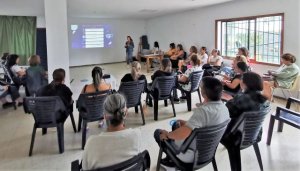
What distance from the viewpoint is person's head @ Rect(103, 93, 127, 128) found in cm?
165

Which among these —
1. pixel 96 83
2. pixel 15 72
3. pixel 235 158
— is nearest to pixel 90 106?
pixel 96 83

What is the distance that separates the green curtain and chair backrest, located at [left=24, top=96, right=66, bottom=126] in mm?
8377

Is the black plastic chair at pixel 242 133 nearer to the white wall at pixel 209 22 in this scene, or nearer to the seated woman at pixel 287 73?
the seated woman at pixel 287 73

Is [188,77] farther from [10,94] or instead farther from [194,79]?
[10,94]

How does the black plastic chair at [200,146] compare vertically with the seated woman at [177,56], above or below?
below

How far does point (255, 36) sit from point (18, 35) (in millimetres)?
8782

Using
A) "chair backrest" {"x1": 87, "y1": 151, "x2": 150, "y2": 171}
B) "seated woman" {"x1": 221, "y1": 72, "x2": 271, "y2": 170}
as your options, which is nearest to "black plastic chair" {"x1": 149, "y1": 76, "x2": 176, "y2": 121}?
"seated woman" {"x1": 221, "y1": 72, "x2": 271, "y2": 170}

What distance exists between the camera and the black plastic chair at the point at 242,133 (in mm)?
2328

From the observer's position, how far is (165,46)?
37.8 ft

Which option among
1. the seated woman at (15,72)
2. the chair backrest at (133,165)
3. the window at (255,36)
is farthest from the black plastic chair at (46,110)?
the window at (255,36)

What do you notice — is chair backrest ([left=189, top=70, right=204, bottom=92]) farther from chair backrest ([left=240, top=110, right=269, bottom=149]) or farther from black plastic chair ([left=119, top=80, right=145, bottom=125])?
chair backrest ([left=240, top=110, right=269, bottom=149])

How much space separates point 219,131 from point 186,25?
8.09 meters

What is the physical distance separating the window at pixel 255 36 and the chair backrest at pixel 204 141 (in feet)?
15.1

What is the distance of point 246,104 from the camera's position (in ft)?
7.98
